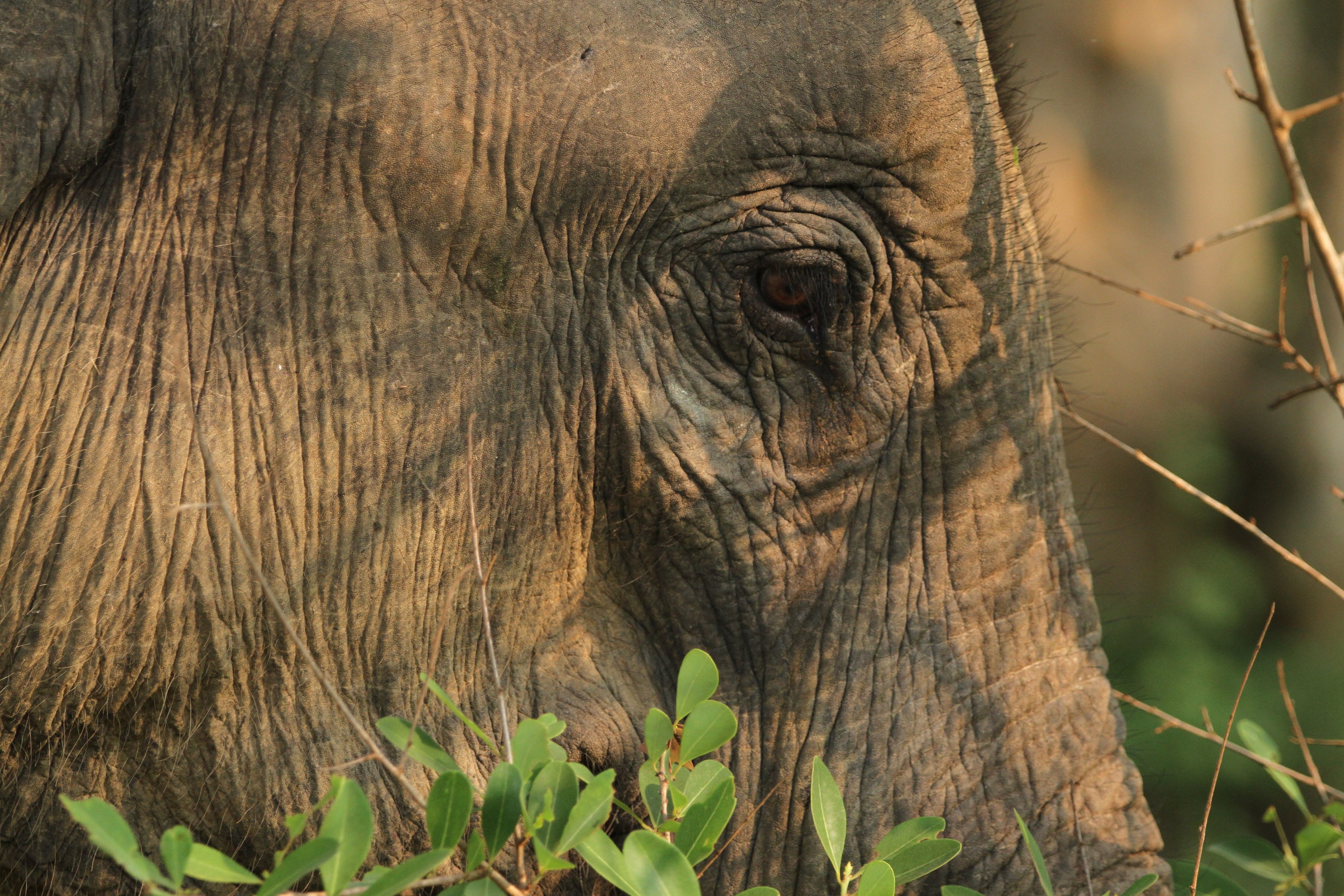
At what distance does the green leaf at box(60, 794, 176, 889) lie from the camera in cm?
130

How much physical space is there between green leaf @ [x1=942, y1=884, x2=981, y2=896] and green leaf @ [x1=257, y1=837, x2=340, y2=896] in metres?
0.99

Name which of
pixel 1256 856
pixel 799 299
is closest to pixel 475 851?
pixel 799 299

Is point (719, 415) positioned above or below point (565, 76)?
below

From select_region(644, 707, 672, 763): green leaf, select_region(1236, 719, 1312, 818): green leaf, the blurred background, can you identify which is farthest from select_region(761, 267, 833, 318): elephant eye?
the blurred background

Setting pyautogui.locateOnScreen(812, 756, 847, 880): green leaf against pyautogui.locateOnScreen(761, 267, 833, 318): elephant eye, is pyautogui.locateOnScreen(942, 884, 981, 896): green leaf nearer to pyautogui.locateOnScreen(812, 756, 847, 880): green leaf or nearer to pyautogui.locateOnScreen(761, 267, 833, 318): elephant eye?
pyautogui.locateOnScreen(812, 756, 847, 880): green leaf

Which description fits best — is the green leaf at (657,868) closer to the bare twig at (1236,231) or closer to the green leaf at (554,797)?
the green leaf at (554,797)

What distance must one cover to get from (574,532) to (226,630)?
54cm

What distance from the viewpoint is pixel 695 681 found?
188 centimetres

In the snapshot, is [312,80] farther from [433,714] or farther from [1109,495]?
[1109,495]

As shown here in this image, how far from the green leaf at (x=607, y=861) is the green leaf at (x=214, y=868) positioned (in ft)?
1.14

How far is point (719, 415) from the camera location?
2.34 metres

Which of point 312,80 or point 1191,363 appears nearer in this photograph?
point 312,80

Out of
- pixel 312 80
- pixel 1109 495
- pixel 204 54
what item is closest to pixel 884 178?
pixel 312 80

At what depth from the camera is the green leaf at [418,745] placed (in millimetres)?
1619
